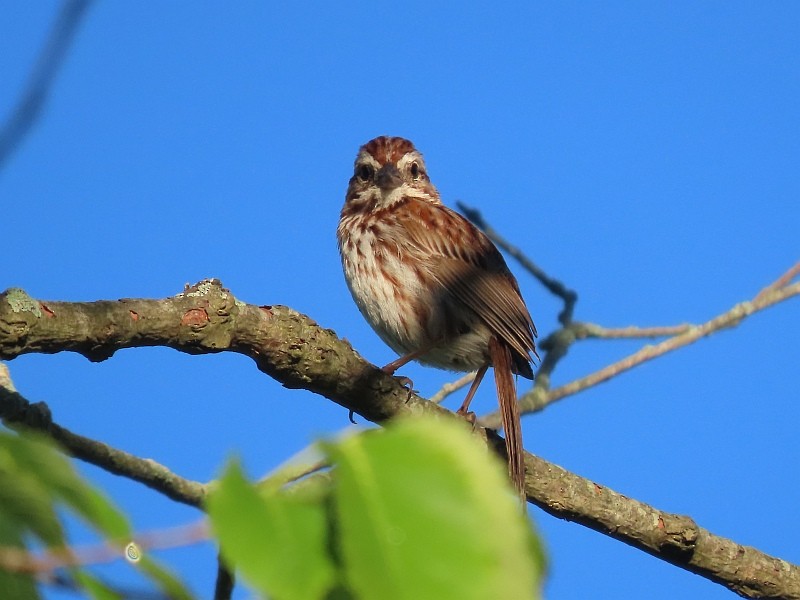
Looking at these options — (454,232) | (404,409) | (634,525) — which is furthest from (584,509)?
(454,232)

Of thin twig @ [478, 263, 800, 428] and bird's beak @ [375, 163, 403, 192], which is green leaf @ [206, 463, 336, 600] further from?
bird's beak @ [375, 163, 403, 192]

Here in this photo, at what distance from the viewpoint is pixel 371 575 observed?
1020mm

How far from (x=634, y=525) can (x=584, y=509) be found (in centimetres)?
21

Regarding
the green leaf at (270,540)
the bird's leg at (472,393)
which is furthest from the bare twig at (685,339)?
the green leaf at (270,540)

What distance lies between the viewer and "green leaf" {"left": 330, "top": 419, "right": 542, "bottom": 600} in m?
1.01

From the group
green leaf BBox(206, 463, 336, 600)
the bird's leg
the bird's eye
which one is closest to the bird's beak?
the bird's eye

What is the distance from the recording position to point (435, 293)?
609 centimetres

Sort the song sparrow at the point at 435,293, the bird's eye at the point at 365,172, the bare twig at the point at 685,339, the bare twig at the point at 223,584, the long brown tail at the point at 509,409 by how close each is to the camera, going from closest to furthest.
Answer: the bare twig at the point at 223,584 < the long brown tail at the point at 509,409 < the bare twig at the point at 685,339 < the song sparrow at the point at 435,293 < the bird's eye at the point at 365,172

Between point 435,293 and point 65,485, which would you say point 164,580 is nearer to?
point 65,485

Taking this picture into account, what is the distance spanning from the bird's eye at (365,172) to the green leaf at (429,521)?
611 centimetres

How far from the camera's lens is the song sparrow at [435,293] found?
5.98 metres

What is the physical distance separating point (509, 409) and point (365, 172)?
103 inches

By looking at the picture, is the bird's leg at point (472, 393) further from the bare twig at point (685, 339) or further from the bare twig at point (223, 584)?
the bare twig at point (223, 584)

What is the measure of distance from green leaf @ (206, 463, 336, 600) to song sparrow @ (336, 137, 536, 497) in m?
4.48
